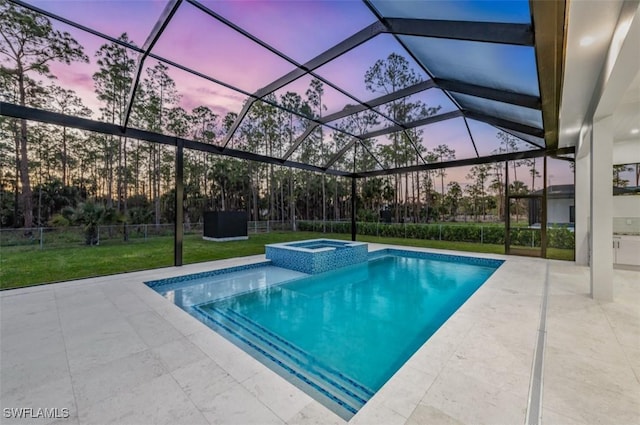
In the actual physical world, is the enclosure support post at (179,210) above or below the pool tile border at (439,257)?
above

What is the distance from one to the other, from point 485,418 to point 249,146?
10.5m

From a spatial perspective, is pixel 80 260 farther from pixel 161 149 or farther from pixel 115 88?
pixel 161 149

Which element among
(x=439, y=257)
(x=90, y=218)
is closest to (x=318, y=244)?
(x=439, y=257)

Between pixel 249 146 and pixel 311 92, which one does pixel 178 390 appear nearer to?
pixel 311 92

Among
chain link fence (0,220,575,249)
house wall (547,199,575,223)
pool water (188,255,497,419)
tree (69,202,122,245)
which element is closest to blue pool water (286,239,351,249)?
pool water (188,255,497,419)

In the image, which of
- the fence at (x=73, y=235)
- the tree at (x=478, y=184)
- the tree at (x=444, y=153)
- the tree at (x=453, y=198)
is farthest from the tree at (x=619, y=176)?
the fence at (x=73, y=235)

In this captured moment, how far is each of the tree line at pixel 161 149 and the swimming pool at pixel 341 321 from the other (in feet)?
14.1

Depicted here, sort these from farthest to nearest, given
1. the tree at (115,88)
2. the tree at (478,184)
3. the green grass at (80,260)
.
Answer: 1. the tree at (478,184)
2. the tree at (115,88)
3. the green grass at (80,260)

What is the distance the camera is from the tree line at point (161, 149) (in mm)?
7238

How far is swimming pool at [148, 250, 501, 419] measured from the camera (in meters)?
2.79

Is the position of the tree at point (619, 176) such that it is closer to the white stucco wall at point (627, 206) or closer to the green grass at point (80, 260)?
the white stucco wall at point (627, 206)

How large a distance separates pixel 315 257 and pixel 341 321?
280 cm

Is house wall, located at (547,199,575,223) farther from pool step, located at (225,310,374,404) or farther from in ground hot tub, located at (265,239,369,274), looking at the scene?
pool step, located at (225,310,374,404)

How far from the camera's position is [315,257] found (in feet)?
22.9
